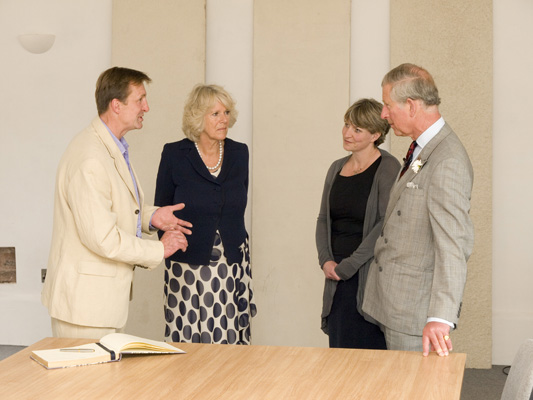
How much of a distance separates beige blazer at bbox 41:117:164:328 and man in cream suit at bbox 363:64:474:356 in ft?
3.70

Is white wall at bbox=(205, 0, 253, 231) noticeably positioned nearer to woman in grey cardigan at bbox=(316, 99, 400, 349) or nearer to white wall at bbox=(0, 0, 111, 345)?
white wall at bbox=(0, 0, 111, 345)

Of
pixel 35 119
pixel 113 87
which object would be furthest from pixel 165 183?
pixel 35 119

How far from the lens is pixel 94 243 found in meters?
3.39

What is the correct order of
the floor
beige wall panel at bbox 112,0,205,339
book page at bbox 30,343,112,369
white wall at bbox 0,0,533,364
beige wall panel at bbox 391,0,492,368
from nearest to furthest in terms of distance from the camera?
book page at bbox 30,343,112,369 → the floor → beige wall panel at bbox 391,0,492,368 → white wall at bbox 0,0,533,364 → beige wall panel at bbox 112,0,205,339

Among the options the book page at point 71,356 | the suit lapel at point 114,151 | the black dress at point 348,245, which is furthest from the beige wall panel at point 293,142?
the book page at point 71,356

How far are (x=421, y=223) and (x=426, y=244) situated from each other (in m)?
0.09

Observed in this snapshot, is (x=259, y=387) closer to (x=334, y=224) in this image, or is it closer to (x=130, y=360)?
(x=130, y=360)

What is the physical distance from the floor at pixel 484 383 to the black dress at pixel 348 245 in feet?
4.84

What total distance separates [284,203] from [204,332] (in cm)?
205

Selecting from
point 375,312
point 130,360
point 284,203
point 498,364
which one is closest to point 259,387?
point 130,360

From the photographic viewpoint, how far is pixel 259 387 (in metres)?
2.54

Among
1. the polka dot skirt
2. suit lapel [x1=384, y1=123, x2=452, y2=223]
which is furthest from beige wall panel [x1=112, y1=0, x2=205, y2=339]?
suit lapel [x1=384, y1=123, x2=452, y2=223]

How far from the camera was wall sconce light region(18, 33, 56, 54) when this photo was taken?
21.9 ft

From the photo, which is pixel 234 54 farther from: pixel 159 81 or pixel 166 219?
pixel 166 219
